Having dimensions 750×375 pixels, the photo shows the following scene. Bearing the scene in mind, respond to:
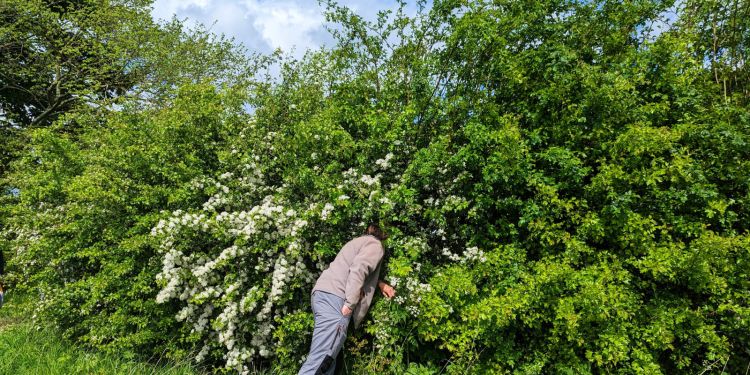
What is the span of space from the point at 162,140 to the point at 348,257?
344cm

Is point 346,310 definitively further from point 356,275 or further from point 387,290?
point 387,290

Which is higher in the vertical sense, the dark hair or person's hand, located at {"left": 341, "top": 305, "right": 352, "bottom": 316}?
the dark hair

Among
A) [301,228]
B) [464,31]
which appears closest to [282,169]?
[301,228]

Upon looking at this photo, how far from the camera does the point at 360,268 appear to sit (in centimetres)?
405

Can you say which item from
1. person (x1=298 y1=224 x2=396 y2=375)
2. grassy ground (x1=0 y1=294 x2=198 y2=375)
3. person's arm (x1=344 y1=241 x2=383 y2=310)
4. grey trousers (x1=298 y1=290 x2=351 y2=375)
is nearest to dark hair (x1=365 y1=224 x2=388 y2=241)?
person (x1=298 y1=224 x2=396 y2=375)

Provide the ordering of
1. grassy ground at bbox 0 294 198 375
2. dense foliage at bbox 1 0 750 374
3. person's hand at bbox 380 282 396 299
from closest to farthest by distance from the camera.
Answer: dense foliage at bbox 1 0 750 374 → person's hand at bbox 380 282 396 299 → grassy ground at bbox 0 294 198 375

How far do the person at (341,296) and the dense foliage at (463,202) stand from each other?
21cm

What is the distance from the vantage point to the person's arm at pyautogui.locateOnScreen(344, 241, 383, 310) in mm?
3979

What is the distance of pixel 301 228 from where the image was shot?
455cm

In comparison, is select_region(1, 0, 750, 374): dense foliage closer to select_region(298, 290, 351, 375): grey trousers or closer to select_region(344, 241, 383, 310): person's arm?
select_region(344, 241, 383, 310): person's arm

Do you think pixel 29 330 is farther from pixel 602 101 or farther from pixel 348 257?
pixel 602 101

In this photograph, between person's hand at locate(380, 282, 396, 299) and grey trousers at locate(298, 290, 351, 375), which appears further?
person's hand at locate(380, 282, 396, 299)

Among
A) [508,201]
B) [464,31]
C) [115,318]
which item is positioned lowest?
[115,318]

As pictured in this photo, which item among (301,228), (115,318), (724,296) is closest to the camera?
(724,296)
